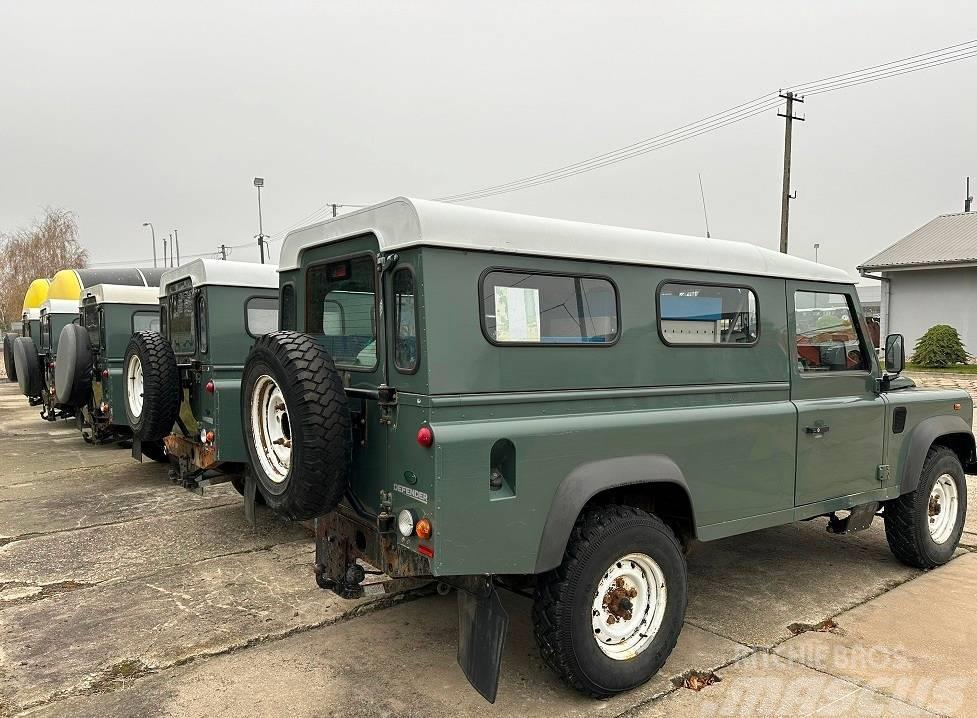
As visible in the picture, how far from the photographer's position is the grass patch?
62.5ft

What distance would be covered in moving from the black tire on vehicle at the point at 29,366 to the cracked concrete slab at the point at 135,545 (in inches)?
354

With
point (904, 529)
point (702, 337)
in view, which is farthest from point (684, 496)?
point (904, 529)

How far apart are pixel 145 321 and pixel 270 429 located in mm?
6779

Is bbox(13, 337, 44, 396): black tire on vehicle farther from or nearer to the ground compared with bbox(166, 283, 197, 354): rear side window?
nearer to the ground

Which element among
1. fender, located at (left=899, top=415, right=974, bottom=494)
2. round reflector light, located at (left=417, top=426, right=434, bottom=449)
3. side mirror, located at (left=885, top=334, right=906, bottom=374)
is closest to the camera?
round reflector light, located at (left=417, top=426, right=434, bottom=449)

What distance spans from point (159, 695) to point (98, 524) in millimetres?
3636

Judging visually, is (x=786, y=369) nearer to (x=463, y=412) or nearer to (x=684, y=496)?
(x=684, y=496)

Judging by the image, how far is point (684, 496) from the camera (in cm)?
367

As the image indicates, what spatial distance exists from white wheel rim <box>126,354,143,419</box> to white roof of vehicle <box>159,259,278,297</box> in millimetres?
1180

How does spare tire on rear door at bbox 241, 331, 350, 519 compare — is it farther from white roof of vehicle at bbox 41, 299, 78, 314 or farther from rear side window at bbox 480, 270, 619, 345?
white roof of vehicle at bbox 41, 299, 78, 314

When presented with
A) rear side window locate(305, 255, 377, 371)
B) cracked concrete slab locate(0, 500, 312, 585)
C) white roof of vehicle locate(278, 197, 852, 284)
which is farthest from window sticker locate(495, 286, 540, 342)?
cracked concrete slab locate(0, 500, 312, 585)

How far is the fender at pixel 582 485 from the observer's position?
10.2ft

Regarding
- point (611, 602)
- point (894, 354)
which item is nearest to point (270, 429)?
point (611, 602)

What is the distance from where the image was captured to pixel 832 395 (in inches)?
176
